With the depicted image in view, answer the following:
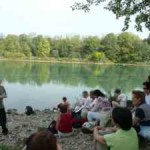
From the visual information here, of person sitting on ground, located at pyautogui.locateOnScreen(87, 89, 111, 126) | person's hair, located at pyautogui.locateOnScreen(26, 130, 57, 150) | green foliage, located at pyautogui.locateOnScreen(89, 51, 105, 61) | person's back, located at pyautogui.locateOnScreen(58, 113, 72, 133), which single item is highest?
person's hair, located at pyautogui.locateOnScreen(26, 130, 57, 150)

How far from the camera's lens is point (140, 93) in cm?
639

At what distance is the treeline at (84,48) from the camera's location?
316ft

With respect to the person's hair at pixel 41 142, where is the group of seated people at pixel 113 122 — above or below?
below

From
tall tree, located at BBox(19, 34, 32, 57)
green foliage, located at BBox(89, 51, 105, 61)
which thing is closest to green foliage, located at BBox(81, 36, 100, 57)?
green foliage, located at BBox(89, 51, 105, 61)

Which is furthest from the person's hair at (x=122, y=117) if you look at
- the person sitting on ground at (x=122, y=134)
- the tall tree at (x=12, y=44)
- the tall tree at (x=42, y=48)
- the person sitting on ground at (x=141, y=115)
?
the tall tree at (x=42, y=48)

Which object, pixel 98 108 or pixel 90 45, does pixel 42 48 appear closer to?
pixel 90 45

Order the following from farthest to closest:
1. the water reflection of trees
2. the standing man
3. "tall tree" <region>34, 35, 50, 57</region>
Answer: "tall tree" <region>34, 35, 50, 57</region>
the water reflection of trees
the standing man

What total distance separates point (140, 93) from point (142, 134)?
74 cm

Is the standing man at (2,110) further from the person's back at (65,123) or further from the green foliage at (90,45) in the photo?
the green foliage at (90,45)

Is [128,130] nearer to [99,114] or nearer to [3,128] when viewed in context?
[99,114]

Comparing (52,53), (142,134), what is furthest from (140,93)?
(52,53)

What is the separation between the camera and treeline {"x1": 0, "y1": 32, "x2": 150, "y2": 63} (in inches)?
3792

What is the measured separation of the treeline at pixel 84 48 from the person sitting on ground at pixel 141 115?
8807 centimetres

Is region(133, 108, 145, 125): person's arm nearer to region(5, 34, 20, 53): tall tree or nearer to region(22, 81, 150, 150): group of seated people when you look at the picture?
region(22, 81, 150, 150): group of seated people
